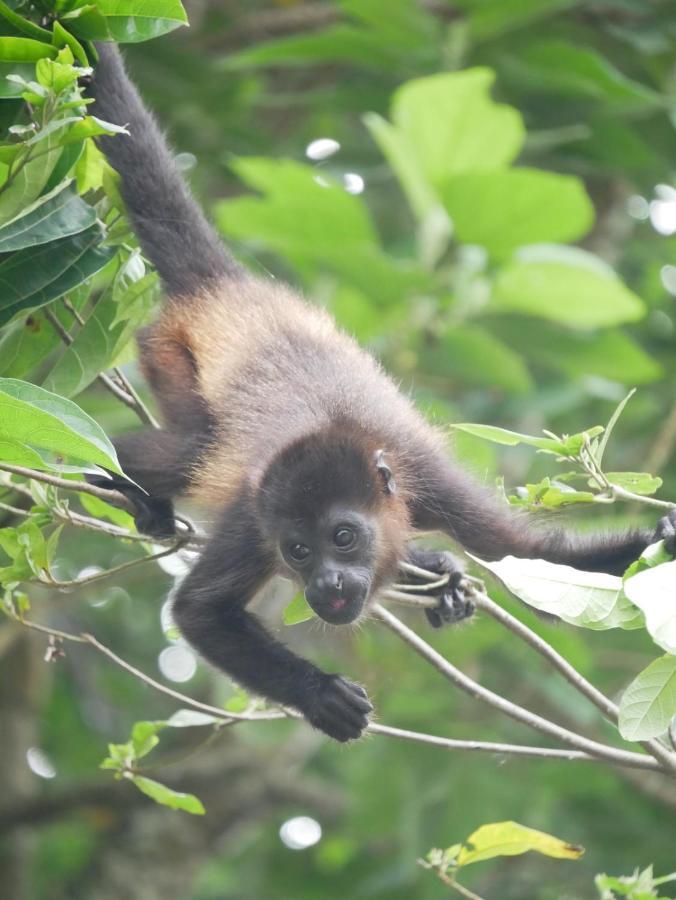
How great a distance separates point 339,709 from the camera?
13.8 feet

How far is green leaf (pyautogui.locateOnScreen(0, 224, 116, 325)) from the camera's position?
3273mm

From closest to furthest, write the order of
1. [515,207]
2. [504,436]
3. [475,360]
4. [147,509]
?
[504,436] → [147,509] → [515,207] → [475,360]

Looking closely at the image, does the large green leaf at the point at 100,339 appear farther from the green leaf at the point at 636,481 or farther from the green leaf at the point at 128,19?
the green leaf at the point at 636,481

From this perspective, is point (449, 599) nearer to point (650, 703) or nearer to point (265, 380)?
point (265, 380)

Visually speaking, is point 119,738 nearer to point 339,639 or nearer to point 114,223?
point 339,639

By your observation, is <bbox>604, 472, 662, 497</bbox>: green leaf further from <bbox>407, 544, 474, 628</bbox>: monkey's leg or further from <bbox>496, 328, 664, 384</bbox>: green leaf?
<bbox>496, 328, 664, 384</bbox>: green leaf

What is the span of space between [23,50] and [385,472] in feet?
6.56

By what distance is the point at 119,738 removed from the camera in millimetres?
7715

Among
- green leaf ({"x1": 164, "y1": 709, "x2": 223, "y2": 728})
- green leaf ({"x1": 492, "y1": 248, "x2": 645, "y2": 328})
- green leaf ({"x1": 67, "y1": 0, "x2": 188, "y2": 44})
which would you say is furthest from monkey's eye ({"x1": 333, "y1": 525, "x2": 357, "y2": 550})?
green leaf ({"x1": 492, "y1": 248, "x2": 645, "y2": 328})

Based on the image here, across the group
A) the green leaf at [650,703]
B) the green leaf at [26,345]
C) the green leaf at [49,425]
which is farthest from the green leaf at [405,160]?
the green leaf at [650,703]

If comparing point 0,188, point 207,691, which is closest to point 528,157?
point 207,691

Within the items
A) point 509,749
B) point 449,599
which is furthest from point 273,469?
point 509,749

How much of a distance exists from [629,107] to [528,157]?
0.98 m

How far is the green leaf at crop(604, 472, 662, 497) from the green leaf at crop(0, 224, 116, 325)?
4.64 feet
